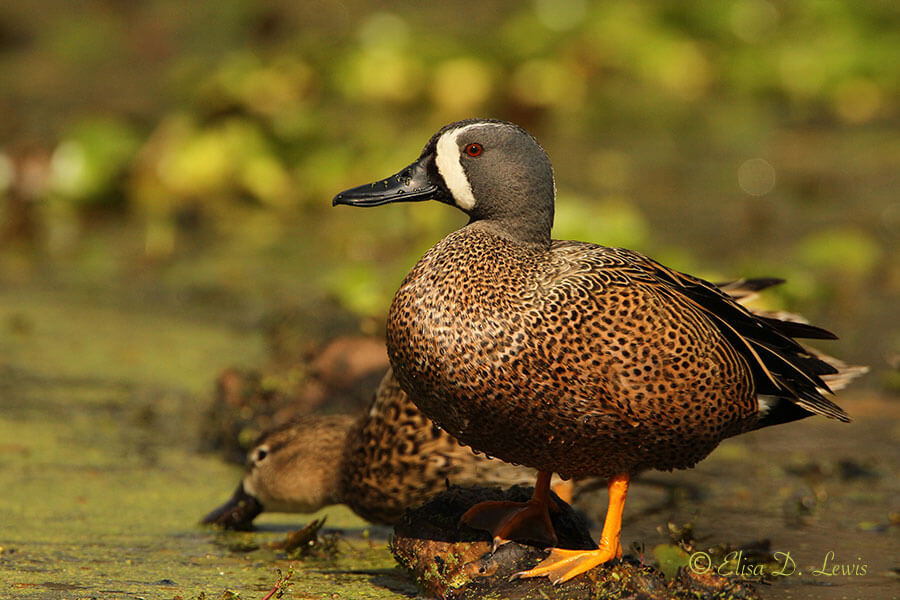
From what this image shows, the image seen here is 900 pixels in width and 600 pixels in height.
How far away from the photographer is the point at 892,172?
37.0 feet

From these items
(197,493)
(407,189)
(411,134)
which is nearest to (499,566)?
(407,189)

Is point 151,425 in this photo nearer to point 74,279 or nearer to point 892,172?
point 74,279

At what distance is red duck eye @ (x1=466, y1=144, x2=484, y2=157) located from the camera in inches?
143

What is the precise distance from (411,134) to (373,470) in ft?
25.2

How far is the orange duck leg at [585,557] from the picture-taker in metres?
3.53

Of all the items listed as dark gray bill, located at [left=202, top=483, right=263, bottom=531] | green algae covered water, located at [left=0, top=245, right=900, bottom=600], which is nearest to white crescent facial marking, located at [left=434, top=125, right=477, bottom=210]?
green algae covered water, located at [left=0, top=245, right=900, bottom=600]

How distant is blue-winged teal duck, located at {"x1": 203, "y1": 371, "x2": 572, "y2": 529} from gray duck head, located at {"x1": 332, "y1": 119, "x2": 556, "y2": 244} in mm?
789

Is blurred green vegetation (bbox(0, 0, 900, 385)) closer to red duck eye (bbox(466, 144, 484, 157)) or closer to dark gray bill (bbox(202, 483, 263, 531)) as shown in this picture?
dark gray bill (bbox(202, 483, 263, 531))

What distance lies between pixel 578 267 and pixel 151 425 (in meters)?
2.86

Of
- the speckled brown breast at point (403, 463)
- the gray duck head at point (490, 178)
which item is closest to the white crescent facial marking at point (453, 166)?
the gray duck head at point (490, 178)

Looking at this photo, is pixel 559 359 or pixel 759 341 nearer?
pixel 559 359

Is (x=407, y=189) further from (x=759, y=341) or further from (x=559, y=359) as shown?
(x=759, y=341)

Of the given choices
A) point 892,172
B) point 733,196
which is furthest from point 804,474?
point 892,172

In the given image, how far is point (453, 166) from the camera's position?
12.0ft
